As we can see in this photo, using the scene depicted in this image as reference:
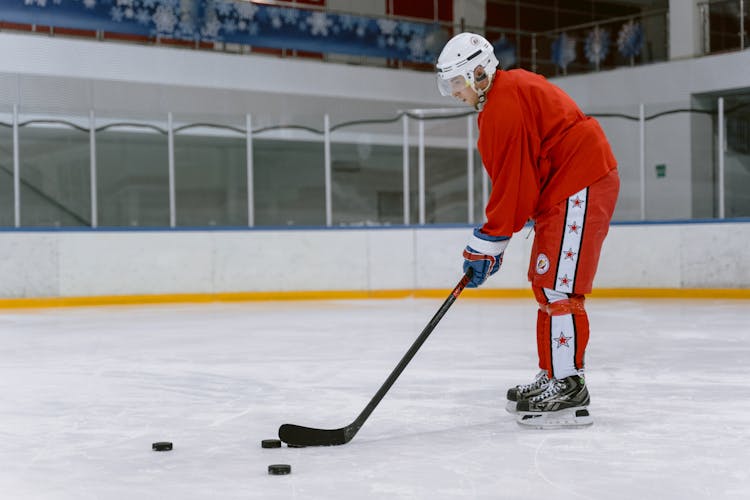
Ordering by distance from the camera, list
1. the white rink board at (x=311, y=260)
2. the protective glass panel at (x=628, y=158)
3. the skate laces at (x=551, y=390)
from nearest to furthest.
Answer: the skate laces at (x=551, y=390)
the white rink board at (x=311, y=260)
the protective glass panel at (x=628, y=158)

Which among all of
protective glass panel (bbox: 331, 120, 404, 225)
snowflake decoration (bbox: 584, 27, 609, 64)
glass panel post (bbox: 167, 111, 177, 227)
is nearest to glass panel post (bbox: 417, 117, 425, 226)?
protective glass panel (bbox: 331, 120, 404, 225)

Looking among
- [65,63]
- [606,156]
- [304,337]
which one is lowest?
[304,337]

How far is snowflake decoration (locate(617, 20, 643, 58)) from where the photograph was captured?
13.4 metres

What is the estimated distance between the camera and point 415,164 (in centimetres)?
961

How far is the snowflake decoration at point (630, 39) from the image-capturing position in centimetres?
1344

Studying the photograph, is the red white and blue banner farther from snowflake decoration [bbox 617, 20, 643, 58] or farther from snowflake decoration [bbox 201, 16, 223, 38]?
snowflake decoration [bbox 617, 20, 643, 58]

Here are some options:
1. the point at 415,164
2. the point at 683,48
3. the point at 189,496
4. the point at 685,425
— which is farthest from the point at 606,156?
the point at 683,48

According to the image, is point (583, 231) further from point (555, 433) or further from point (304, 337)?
point (304, 337)

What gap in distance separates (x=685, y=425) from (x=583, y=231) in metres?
0.68

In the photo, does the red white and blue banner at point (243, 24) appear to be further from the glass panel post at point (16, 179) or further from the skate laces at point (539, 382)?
the skate laces at point (539, 382)

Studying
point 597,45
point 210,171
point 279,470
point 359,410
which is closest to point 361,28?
point 597,45

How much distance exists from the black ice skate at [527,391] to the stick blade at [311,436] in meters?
0.65

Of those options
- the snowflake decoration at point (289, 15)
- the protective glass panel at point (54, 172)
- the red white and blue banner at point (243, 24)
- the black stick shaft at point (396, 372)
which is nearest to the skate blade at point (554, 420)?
the black stick shaft at point (396, 372)

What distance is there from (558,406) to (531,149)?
798mm
